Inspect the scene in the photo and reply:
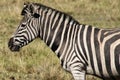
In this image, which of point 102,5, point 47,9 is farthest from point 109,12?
point 47,9

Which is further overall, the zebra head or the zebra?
the zebra head

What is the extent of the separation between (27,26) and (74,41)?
0.75m

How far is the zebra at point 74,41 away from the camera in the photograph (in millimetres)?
6062

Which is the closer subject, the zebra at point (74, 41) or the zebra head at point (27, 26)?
the zebra at point (74, 41)

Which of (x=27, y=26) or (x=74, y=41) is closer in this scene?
(x=74, y=41)

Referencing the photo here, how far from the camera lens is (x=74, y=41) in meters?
6.23

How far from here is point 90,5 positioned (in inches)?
636

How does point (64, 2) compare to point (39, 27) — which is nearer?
point (39, 27)

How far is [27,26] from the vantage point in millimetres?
6484

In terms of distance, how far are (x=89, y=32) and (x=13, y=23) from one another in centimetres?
775

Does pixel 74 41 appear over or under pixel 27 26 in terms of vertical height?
under

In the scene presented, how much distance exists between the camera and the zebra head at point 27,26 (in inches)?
253

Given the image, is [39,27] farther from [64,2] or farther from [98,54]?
[64,2]

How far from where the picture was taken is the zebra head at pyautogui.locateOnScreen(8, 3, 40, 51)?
642cm
